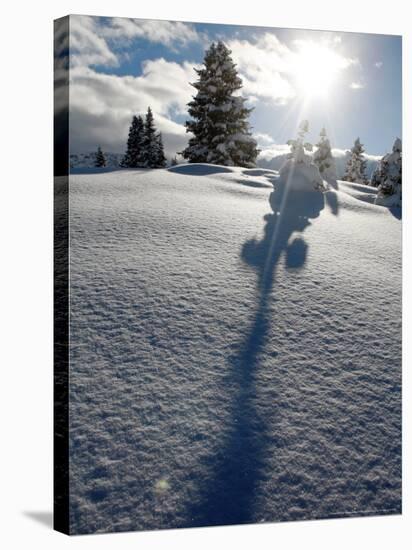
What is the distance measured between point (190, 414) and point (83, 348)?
1.44 m

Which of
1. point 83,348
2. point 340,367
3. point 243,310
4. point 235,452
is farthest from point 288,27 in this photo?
point 235,452

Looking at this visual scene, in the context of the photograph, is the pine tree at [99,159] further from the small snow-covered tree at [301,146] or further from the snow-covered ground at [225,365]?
the small snow-covered tree at [301,146]

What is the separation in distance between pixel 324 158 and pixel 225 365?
14.3 ft

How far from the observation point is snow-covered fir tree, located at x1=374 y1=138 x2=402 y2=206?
8.39 m

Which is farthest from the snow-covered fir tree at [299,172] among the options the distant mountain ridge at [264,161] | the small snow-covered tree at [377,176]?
the small snow-covered tree at [377,176]

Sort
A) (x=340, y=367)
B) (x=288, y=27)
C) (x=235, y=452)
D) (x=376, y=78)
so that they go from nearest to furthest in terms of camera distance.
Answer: (x=235, y=452) < (x=340, y=367) < (x=288, y=27) < (x=376, y=78)

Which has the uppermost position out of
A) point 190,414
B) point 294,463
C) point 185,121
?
point 185,121

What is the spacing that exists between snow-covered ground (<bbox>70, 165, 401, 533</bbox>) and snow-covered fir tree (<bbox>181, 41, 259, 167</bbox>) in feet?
4.83

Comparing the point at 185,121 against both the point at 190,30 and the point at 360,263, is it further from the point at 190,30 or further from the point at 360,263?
the point at 360,263

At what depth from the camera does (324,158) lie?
882cm

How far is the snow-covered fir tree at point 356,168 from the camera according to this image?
29.6 ft

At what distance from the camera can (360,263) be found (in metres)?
8.14

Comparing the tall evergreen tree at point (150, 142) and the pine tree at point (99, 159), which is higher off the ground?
the tall evergreen tree at point (150, 142)

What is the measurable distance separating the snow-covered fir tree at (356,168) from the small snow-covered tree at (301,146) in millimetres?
769
